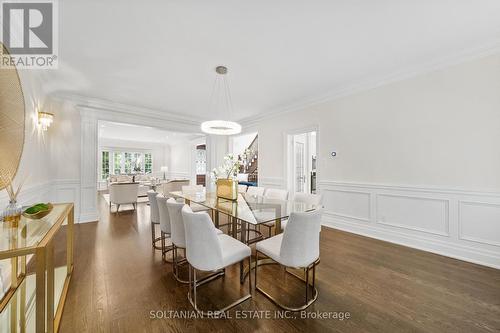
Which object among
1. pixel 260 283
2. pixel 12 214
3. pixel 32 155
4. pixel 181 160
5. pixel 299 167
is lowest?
pixel 260 283

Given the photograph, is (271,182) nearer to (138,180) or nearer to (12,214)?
(12,214)

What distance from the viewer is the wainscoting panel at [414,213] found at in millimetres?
2672

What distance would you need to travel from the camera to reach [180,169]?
1002 centimetres

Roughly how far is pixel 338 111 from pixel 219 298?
3.61 m

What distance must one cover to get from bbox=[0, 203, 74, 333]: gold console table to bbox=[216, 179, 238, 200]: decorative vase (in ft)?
5.80

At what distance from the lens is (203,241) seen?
157 cm

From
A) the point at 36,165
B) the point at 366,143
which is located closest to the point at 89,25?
the point at 36,165

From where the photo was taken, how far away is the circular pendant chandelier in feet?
9.72

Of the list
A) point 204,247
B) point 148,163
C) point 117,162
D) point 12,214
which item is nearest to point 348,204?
point 204,247

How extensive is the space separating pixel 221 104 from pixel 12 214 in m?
3.78

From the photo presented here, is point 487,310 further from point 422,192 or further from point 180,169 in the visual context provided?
point 180,169

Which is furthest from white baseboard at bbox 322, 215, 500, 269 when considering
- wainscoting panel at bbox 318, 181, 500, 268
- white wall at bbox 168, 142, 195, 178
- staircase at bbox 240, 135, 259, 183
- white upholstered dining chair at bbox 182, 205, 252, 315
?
white wall at bbox 168, 142, 195, 178
